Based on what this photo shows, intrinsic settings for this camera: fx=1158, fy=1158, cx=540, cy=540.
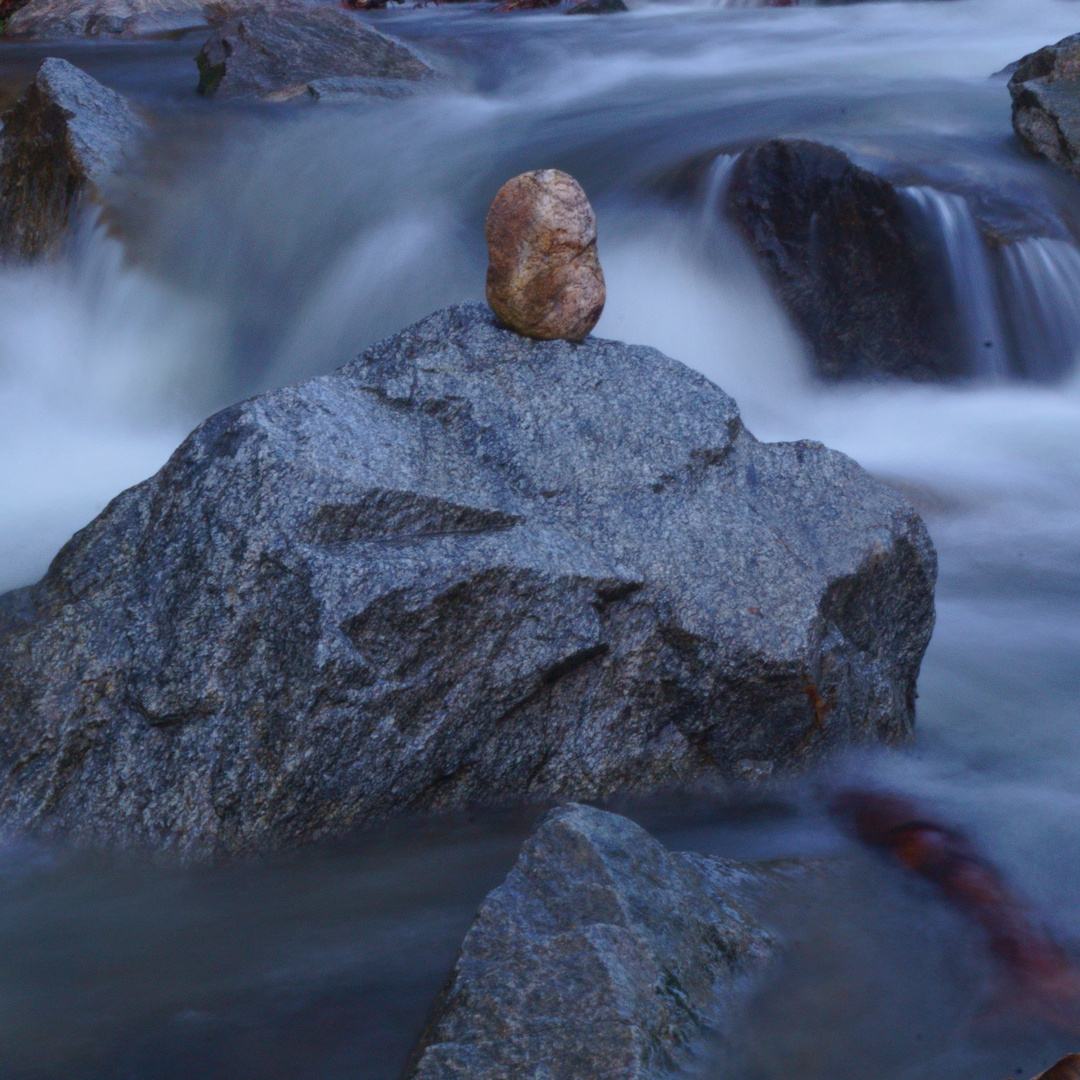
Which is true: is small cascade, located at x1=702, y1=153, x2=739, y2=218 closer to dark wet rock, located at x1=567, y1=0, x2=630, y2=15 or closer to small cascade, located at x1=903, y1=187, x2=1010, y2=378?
small cascade, located at x1=903, y1=187, x2=1010, y2=378

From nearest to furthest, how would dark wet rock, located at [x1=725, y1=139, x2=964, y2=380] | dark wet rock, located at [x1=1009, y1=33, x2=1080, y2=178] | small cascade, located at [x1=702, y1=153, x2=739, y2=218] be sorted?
dark wet rock, located at [x1=725, y1=139, x2=964, y2=380] → small cascade, located at [x1=702, y1=153, x2=739, y2=218] → dark wet rock, located at [x1=1009, y1=33, x2=1080, y2=178]

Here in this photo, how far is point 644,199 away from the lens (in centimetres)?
798

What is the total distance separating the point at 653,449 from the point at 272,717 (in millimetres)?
1402

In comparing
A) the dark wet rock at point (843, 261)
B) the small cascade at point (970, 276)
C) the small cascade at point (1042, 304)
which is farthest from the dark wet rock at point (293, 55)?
the small cascade at point (1042, 304)

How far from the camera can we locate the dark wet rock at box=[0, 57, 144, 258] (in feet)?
25.3

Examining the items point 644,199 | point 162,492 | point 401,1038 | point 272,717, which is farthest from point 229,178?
point 401,1038

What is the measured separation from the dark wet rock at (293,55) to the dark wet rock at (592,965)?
8.46 m

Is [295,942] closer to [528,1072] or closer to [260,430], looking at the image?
[528,1072]

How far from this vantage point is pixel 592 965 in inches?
84.4

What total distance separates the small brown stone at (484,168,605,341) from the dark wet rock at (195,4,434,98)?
6701mm

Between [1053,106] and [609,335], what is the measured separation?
3788 millimetres

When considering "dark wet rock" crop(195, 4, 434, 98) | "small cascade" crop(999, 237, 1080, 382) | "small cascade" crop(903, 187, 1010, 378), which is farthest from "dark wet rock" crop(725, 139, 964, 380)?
"dark wet rock" crop(195, 4, 434, 98)

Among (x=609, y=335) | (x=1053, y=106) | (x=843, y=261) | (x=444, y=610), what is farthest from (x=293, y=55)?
(x=444, y=610)

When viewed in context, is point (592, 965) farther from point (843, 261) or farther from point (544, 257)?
point (843, 261)
